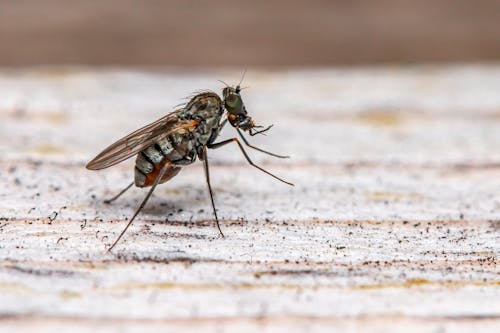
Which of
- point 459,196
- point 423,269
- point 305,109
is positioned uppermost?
point 305,109

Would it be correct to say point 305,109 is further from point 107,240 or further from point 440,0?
point 440,0

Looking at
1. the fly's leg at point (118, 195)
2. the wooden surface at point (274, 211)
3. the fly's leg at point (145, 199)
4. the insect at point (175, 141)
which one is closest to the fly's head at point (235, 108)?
the insect at point (175, 141)

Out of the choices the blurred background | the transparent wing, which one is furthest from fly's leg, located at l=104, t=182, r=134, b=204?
the blurred background

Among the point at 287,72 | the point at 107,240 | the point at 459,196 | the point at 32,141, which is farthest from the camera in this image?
the point at 287,72

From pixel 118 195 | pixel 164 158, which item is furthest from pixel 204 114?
pixel 118 195

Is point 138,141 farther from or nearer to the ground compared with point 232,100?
nearer to the ground

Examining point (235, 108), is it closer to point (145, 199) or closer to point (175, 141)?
point (175, 141)

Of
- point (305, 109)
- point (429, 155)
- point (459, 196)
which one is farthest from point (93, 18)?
point (459, 196)
